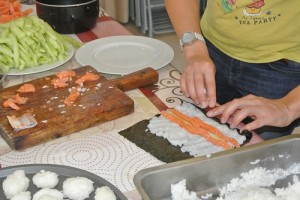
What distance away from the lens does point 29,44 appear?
1.66m

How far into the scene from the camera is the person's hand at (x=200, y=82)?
1.35 metres

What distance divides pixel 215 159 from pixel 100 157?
0.32 m

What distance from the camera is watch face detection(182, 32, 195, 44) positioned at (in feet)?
5.03

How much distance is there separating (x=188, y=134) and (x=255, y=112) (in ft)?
0.57

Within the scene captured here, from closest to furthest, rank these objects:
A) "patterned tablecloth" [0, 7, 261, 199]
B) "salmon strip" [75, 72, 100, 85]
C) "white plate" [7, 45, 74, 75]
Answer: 1. "patterned tablecloth" [0, 7, 261, 199]
2. "salmon strip" [75, 72, 100, 85]
3. "white plate" [7, 45, 74, 75]

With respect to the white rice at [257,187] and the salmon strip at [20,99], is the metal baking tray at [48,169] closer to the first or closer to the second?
the white rice at [257,187]

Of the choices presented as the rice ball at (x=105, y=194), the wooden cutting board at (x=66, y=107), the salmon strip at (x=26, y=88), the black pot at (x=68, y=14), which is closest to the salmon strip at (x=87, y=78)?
the wooden cutting board at (x=66, y=107)

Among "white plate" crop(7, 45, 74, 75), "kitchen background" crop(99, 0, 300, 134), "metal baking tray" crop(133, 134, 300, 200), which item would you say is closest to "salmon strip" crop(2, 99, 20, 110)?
"white plate" crop(7, 45, 74, 75)

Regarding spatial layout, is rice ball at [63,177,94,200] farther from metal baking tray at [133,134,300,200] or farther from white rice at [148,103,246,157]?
white rice at [148,103,246,157]

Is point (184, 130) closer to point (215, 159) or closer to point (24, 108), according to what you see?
point (215, 159)

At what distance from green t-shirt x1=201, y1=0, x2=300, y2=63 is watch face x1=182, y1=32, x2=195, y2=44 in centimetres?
10

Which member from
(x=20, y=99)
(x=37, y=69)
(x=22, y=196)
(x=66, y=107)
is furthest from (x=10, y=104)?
(x=22, y=196)

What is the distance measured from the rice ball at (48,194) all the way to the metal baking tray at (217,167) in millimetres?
192

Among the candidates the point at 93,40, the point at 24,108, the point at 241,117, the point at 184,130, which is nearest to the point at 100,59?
the point at 93,40
